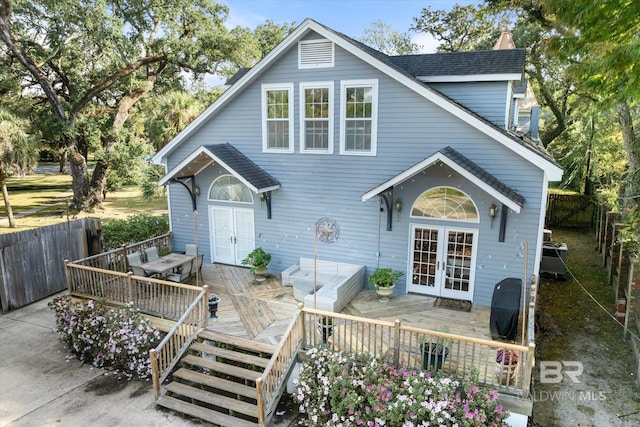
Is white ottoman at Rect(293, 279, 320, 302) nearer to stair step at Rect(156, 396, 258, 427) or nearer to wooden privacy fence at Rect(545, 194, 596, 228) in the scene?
stair step at Rect(156, 396, 258, 427)

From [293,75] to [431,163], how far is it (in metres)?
4.41

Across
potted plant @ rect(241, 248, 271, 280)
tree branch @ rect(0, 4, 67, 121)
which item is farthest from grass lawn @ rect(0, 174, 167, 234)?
potted plant @ rect(241, 248, 271, 280)

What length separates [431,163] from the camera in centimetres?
838

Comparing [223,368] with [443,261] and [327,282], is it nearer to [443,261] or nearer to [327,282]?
[327,282]

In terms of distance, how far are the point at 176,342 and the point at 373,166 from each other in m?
6.03

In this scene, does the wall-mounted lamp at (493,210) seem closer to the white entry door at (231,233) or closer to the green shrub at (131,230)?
the white entry door at (231,233)

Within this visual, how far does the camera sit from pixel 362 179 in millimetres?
10164

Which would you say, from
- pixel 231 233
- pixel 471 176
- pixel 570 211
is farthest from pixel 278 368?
pixel 570 211

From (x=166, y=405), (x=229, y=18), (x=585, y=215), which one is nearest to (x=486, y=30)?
(x=585, y=215)

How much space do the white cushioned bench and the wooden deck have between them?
250 millimetres

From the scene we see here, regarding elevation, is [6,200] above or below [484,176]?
below

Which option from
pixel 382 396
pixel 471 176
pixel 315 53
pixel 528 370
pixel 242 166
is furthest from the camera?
pixel 242 166

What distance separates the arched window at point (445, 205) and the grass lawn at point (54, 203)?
1746cm

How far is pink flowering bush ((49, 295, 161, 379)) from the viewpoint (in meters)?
8.21
